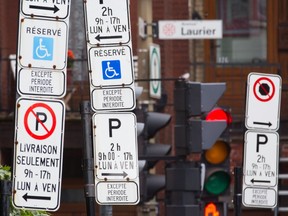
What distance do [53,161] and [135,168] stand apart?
3.23 feet

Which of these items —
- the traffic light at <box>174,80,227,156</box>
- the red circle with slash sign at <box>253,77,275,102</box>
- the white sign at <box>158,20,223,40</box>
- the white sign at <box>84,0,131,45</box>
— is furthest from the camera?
the white sign at <box>158,20,223,40</box>

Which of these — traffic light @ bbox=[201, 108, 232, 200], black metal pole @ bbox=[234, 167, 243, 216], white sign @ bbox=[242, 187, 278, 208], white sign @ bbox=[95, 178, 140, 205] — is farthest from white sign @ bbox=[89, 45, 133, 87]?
traffic light @ bbox=[201, 108, 232, 200]

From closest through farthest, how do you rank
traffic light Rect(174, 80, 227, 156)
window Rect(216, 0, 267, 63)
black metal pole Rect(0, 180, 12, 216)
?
black metal pole Rect(0, 180, 12, 216) < traffic light Rect(174, 80, 227, 156) < window Rect(216, 0, 267, 63)

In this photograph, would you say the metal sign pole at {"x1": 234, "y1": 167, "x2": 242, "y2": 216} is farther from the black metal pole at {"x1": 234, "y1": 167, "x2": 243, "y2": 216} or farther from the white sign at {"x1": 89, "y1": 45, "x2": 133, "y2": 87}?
the white sign at {"x1": 89, "y1": 45, "x2": 133, "y2": 87}

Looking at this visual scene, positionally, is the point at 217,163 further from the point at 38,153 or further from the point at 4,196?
the point at 4,196

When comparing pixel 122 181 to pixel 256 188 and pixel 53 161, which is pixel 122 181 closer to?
pixel 53 161

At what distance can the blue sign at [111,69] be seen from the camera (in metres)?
9.86

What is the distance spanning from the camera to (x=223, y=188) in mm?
14922

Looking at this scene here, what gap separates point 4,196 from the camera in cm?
867

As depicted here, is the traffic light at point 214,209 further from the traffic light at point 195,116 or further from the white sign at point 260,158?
the white sign at point 260,158

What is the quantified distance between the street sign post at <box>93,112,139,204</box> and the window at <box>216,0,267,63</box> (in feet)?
46.5

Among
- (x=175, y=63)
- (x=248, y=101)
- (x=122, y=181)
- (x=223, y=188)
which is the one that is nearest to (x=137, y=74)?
(x=175, y=63)

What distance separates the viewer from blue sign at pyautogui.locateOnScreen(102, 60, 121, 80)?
32.4 feet

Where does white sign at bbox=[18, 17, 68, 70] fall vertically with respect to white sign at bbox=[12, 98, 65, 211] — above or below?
above
